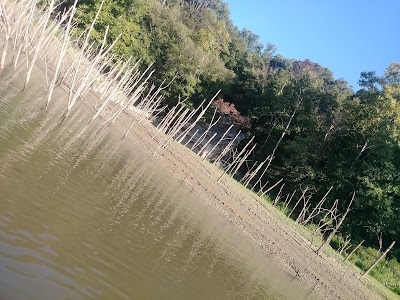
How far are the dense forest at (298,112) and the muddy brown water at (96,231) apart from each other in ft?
83.5

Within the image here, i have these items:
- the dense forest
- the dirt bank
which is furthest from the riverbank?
the dense forest

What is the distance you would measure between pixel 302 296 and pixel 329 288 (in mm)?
6434

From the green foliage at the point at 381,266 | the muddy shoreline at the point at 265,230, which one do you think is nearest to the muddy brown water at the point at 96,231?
the muddy shoreline at the point at 265,230

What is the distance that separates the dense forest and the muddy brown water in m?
25.4

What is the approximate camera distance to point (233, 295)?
44.3ft

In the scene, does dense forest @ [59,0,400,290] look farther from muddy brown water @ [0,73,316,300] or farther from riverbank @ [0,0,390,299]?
muddy brown water @ [0,73,316,300]

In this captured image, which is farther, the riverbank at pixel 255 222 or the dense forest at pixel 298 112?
the dense forest at pixel 298 112

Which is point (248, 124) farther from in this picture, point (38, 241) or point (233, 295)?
point (38, 241)

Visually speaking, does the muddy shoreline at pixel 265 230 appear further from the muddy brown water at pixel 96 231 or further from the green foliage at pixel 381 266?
the green foliage at pixel 381 266

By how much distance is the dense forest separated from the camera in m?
46.9

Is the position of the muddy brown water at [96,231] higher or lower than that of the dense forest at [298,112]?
lower

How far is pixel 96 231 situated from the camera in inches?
426

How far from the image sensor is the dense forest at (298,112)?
4694 centimetres

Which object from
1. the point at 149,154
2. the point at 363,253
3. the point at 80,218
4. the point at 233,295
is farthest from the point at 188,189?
the point at 363,253
